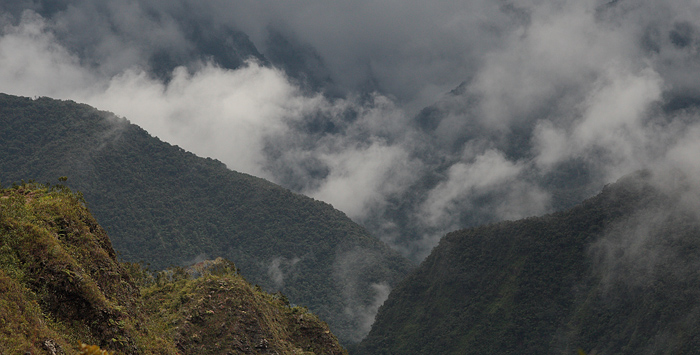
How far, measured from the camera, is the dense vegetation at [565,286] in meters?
117

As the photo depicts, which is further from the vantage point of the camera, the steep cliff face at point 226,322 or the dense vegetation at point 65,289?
the steep cliff face at point 226,322

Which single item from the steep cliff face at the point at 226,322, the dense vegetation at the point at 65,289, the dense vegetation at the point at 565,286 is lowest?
the dense vegetation at the point at 65,289

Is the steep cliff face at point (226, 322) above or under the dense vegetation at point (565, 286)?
under

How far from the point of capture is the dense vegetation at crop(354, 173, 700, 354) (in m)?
117

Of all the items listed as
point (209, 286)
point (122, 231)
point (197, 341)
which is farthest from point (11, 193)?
point (122, 231)

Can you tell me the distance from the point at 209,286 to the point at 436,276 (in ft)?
410

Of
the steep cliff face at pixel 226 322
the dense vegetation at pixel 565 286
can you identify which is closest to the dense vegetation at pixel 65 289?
the steep cliff face at pixel 226 322

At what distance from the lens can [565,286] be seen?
136625 millimetres

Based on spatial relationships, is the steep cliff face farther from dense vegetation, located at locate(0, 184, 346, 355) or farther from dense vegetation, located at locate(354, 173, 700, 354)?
dense vegetation, located at locate(354, 173, 700, 354)

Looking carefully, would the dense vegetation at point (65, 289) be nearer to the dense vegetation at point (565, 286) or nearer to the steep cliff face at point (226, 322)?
the steep cliff face at point (226, 322)

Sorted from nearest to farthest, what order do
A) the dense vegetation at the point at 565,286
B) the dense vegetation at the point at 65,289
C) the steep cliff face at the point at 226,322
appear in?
1. the dense vegetation at the point at 65,289
2. the steep cliff face at the point at 226,322
3. the dense vegetation at the point at 565,286

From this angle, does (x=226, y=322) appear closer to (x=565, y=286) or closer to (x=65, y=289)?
(x=65, y=289)

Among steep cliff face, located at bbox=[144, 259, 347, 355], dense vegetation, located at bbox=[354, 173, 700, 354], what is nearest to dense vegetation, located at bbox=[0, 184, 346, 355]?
steep cliff face, located at bbox=[144, 259, 347, 355]

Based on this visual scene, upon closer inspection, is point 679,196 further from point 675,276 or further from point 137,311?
point 137,311
